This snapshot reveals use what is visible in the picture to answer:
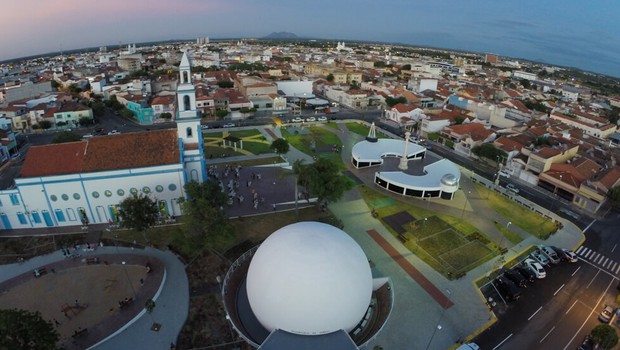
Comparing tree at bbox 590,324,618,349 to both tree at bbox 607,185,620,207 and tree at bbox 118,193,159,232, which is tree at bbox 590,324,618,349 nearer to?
tree at bbox 607,185,620,207

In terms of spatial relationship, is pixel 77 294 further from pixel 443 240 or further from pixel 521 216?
pixel 521 216

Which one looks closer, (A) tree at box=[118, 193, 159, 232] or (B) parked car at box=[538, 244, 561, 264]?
(A) tree at box=[118, 193, 159, 232]

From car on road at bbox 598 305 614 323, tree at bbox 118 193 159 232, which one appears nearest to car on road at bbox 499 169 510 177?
car on road at bbox 598 305 614 323

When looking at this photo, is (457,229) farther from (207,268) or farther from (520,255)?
(207,268)

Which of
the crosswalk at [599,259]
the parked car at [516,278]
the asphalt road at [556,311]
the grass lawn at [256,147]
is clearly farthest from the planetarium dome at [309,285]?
the grass lawn at [256,147]

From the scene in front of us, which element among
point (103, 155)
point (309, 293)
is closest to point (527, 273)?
point (309, 293)

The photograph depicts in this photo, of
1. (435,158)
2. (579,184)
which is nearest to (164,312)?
(435,158)

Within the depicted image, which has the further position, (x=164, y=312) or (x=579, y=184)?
(x=579, y=184)
